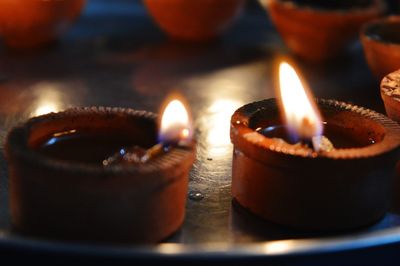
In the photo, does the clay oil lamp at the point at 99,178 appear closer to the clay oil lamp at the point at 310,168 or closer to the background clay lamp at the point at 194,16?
the clay oil lamp at the point at 310,168

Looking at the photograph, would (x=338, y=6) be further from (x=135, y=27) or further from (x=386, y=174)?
(x=386, y=174)

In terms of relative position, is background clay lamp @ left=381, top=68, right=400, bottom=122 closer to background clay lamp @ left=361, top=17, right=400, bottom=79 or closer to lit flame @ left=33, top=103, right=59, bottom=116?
background clay lamp @ left=361, top=17, right=400, bottom=79

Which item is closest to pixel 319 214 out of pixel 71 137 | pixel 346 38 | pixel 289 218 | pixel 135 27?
pixel 289 218

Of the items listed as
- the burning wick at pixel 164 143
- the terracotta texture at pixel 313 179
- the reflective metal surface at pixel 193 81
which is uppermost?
the burning wick at pixel 164 143

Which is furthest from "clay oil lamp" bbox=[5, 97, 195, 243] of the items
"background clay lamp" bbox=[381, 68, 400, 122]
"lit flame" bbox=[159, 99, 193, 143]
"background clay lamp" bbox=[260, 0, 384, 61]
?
"background clay lamp" bbox=[260, 0, 384, 61]

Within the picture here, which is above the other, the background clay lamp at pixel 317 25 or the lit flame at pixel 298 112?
the lit flame at pixel 298 112

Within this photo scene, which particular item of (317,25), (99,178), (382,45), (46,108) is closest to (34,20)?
(46,108)

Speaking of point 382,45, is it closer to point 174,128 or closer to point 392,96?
point 392,96

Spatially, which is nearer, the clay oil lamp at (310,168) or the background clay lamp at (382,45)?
the clay oil lamp at (310,168)

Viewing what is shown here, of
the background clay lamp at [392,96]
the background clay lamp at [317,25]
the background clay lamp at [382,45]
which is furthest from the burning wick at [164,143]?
the background clay lamp at [317,25]
